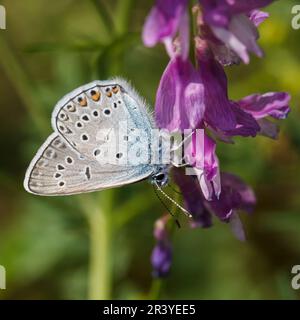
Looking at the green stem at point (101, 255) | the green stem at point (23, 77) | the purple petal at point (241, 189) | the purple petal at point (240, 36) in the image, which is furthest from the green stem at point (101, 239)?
the purple petal at point (240, 36)

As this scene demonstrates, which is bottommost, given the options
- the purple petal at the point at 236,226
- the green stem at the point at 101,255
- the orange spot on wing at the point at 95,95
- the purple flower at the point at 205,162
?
the green stem at the point at 101,255

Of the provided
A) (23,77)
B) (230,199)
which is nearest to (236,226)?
(230,199)

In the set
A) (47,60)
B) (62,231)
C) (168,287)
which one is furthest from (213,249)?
(47,60)

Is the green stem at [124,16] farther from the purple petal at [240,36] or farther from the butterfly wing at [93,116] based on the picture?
the purple petal at [240,36]

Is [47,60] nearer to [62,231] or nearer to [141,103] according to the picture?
[62,231]

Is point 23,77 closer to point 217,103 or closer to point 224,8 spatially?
point 217,103
